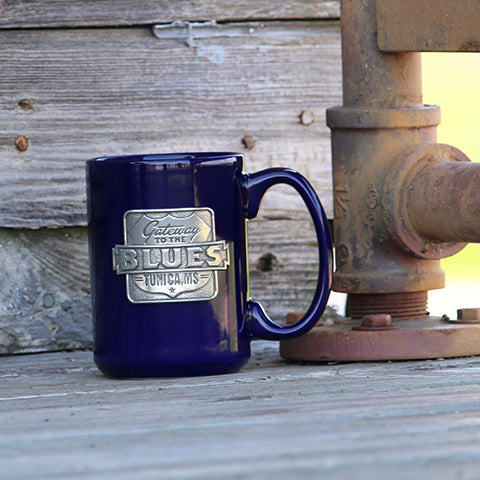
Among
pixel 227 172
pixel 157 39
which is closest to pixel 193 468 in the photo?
pixel 227 172

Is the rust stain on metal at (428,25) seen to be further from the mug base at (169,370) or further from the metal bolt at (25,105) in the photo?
the metal bolt at (25,105)

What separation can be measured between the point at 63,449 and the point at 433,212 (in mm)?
739

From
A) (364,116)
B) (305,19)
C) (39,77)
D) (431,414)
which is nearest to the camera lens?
(431,414)

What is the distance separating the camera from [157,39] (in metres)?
1.92

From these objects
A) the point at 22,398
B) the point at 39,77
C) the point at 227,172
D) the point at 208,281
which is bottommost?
the point at 22,398

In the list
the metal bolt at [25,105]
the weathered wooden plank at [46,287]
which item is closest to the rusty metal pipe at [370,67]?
the weathered wooden plank at [46,287]

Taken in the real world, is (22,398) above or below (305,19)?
below

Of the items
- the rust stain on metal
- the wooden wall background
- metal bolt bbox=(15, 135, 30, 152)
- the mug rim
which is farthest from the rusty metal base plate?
metal bolt bbox=(15, 135, 30, 152)

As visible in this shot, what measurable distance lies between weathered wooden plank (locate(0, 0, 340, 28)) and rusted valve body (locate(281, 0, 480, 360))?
1.21 ft

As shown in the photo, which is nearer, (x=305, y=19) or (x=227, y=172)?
(x=227, y=172)

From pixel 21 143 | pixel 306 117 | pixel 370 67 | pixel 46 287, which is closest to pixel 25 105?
pixel 21 143

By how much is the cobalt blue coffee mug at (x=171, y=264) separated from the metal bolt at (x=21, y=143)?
441 mm

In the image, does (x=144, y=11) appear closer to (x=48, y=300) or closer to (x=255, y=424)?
(x=48, y=300)

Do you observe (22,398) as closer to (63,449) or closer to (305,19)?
(63,449)
